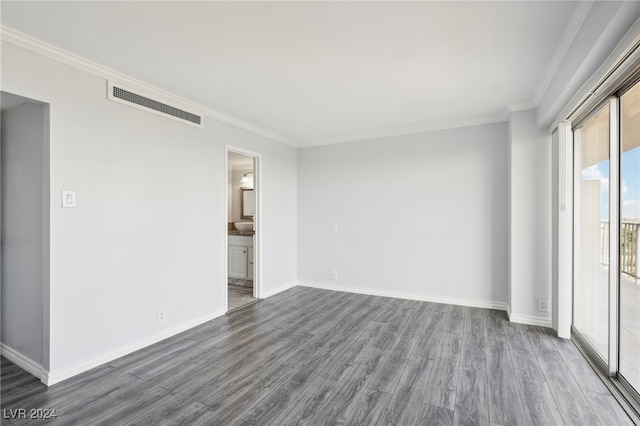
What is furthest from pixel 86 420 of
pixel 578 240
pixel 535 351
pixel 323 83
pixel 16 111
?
pixel 578 240

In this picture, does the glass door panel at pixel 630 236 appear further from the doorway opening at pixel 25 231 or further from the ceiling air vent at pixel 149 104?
the doorway opening at pixel 25 231

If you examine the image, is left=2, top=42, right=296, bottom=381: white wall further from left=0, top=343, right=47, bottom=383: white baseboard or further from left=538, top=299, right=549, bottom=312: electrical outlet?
left=538, top=299, right=549, bottom=312: electrical outlet

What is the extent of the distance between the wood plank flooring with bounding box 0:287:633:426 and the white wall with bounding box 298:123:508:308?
3.03 ft

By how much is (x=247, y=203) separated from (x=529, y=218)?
5.35m

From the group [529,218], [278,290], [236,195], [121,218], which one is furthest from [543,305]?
[236,195]

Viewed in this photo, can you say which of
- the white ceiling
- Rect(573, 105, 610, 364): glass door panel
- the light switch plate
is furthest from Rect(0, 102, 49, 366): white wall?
Rect(573, 105, 610, 364): glass door panel

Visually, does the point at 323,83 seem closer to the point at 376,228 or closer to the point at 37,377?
the point at 376,228

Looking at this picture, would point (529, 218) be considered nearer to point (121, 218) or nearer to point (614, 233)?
point (614, 233)

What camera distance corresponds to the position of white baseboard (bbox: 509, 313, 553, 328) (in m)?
3.27

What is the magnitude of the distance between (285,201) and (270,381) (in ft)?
10.4

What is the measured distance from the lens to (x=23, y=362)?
2414mm

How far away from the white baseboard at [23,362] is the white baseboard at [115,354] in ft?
0.27

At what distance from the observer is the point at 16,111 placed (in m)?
2.49

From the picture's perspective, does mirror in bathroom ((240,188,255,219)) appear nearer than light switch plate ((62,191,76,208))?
No
